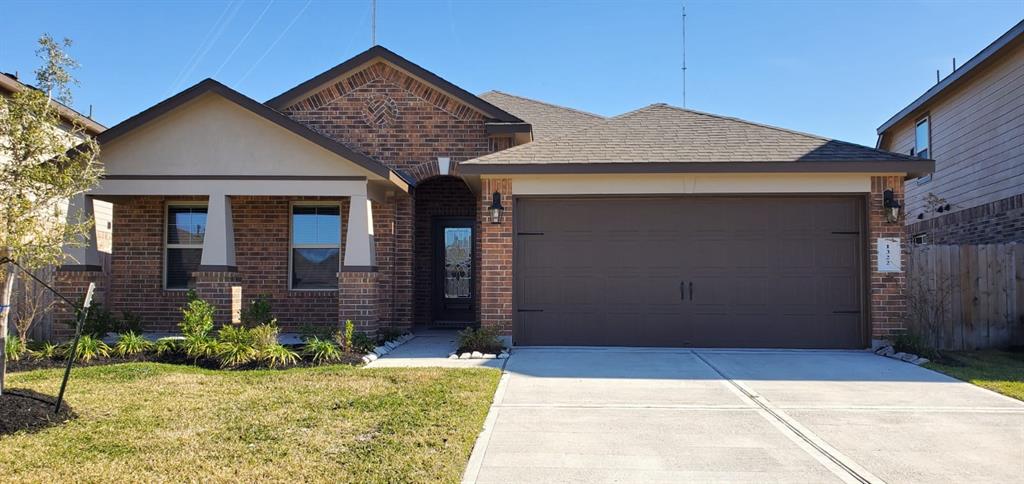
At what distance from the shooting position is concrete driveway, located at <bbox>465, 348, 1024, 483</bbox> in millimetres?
4406

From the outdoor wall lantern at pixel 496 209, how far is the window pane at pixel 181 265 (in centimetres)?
558

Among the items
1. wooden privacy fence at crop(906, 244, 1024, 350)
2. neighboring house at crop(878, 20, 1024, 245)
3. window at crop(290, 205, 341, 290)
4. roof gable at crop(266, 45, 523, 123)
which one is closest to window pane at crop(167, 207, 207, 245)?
window at crop(290, 205, 341, 290)

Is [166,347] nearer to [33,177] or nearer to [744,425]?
[33,177]

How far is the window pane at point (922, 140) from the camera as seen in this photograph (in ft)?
52.0

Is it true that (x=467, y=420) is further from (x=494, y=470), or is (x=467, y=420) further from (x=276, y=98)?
(x=276, y=98)

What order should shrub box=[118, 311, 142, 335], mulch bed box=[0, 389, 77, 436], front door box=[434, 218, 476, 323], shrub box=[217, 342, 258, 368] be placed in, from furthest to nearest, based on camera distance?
front door box=[434, 218, 476, 323] → shrub box=[118, 311, 142, 335] → shrub box=[217, 342, 258, 368] → mulch bed box=[0, 389, 77, 436]

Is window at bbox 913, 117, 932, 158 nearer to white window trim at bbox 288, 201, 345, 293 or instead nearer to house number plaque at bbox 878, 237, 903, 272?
house number plaque at bbox 878, 237, 903, 272

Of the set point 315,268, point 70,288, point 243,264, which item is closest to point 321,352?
point 315,268

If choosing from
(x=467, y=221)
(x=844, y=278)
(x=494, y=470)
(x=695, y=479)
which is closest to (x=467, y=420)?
(x=494, y=470)

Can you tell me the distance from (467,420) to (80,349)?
5944 mm

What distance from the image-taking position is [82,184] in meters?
6.30

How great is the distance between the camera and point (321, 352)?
8453mm

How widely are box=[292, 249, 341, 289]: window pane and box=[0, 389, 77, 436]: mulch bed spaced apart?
17.8ft

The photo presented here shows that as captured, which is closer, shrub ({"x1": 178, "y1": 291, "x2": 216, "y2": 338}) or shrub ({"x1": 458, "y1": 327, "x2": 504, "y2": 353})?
shrub ({"x1": 178, "y1": 291, "x2": 216, "y2": 338})
